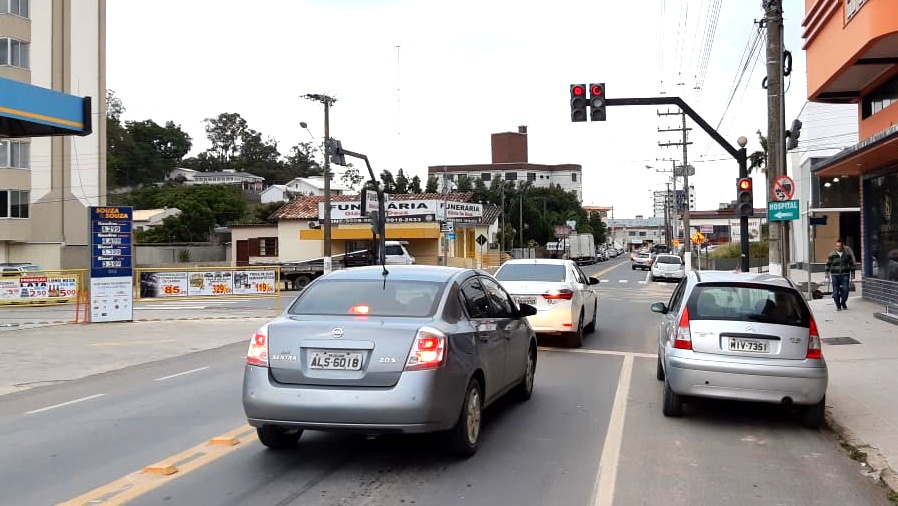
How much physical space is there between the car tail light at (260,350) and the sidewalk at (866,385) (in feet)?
16.2

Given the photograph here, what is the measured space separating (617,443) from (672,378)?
119cm

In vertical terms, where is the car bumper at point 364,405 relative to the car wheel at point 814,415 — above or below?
above

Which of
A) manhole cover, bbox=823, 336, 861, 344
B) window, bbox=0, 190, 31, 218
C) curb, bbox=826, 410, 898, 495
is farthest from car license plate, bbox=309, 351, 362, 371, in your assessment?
window, bbox=0, 190, 31, 218

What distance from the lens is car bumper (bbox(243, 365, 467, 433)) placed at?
599 centimetres

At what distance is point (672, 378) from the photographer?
8.18 m

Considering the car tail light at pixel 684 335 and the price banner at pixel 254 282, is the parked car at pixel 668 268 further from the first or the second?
the car tail light at pixel 684 335

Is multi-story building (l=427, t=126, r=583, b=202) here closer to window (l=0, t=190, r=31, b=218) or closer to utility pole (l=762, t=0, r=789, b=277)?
window (l=0, t=190, r=31, b=218)

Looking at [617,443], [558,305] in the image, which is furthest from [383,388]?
[558,305]

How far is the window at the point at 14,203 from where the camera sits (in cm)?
4369

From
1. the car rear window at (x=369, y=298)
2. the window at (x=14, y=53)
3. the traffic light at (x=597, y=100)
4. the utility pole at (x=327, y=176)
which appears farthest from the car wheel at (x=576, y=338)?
the window at (x=14, y=53)

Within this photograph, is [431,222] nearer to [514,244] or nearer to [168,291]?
[168,291]

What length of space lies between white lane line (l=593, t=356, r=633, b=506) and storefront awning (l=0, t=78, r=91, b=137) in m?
14.1

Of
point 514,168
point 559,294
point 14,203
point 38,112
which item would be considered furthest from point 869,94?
point 514,168

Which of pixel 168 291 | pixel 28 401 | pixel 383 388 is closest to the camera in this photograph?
pixel 383 388
